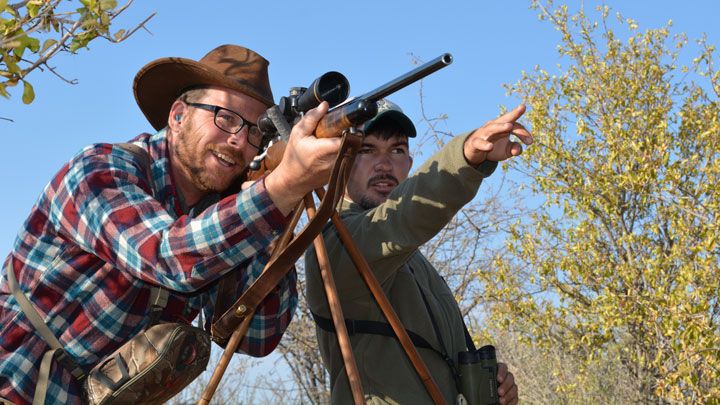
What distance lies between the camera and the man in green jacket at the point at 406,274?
8.83 feet

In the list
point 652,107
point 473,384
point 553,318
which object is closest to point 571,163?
point 652,107

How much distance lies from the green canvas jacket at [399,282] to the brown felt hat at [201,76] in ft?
2.50

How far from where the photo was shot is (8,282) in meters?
2.51

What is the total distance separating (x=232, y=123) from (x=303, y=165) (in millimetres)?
967

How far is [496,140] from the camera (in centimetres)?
260

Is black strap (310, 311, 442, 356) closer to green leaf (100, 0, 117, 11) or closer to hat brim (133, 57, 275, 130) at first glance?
hat brim (133, 57, 275, 130)

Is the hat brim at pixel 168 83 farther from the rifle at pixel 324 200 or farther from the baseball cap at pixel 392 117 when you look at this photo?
the baseball cap at pixel 392 117

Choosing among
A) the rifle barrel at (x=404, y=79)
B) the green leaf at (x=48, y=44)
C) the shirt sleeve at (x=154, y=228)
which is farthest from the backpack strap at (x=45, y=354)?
the rifle barrel at (x=404, y=79)

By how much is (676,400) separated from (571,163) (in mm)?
3094

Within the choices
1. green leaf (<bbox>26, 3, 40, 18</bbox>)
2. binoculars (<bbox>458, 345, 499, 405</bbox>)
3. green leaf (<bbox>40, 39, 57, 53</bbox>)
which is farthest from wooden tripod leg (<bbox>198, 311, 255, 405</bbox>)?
green leaf (<bbox>26, 3, 40, 18</bbox>)

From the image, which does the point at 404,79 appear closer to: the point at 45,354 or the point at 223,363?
the point at 223,363

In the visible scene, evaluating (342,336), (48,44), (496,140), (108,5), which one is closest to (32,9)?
(48,44)

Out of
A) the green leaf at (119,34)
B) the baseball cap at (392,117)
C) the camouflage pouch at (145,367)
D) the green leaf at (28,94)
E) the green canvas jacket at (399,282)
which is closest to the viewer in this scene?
→ the green leaf at (28,94)

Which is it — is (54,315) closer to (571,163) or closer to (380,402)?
A: (380,402)
